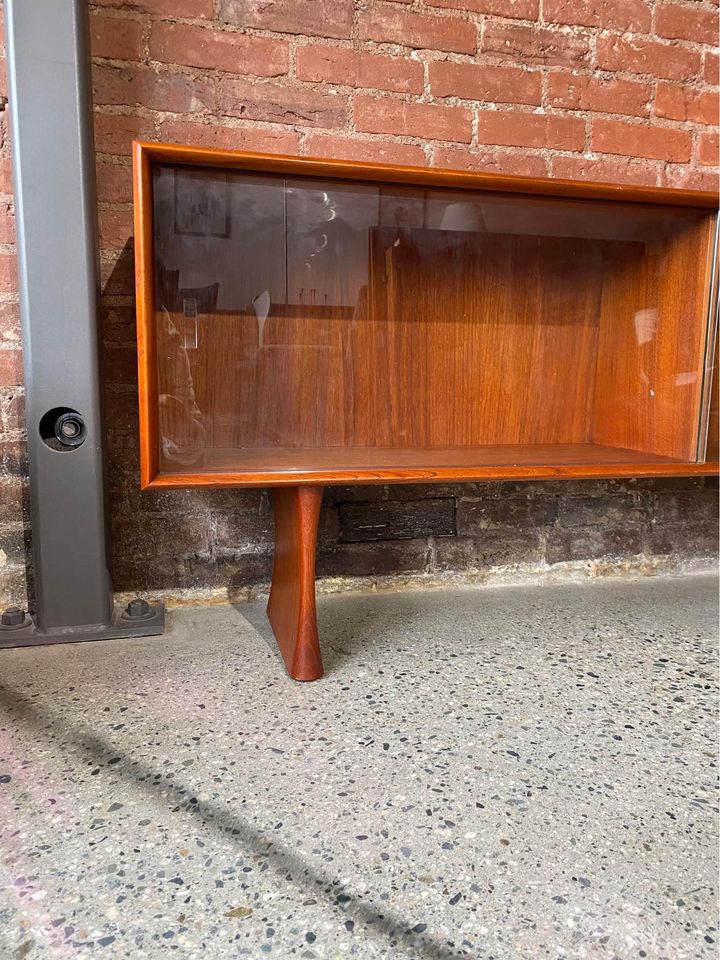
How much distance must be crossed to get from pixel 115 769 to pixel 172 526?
0.65 m

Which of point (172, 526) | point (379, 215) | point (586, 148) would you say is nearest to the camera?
point (379, 215)

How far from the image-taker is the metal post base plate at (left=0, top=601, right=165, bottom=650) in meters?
1.20

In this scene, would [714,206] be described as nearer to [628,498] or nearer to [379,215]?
[379,215]

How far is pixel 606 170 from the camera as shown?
1.51 meters

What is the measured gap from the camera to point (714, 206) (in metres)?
1.15

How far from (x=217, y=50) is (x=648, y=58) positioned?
1.02 meters

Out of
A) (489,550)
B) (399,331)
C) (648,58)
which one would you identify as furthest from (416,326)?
(648,58)

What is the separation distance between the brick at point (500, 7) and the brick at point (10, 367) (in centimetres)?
116

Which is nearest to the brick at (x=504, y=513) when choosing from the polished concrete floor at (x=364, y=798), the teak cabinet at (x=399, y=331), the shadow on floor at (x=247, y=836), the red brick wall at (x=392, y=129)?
the red brick wall at (x=392, y=129)

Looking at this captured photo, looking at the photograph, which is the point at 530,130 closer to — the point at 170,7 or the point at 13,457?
the point at 170,7

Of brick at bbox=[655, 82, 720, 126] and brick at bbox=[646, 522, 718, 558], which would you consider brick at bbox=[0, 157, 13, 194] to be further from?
brick at bbox=[646, 522, 718, 558]

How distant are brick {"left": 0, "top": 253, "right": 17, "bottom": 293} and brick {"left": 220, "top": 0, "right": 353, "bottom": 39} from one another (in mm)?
653

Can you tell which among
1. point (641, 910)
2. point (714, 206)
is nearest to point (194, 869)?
point (641, 910)

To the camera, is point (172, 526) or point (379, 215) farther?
point (172, 526)
